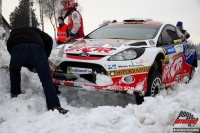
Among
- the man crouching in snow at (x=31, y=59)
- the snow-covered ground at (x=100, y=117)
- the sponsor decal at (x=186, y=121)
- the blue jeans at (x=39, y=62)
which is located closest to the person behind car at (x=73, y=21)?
the man crouching in snow at (x=31, y=59)

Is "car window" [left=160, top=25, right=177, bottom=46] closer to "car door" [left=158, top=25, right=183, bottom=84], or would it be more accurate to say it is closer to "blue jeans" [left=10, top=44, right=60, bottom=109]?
"car door" [left=158, top=25, right=183, bottom=84]

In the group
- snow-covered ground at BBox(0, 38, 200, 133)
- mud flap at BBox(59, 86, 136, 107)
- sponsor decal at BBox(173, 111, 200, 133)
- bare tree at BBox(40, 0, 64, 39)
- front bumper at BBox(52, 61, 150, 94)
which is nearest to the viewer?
sponsor decal at BBox(173, 111, 200, 133)

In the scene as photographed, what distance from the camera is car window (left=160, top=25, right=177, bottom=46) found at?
550cm

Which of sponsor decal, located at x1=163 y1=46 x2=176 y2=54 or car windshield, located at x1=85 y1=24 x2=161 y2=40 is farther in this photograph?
car windshield, located at x1=85 y1=24 x2=161 y2=40

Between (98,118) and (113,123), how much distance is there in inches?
8.5

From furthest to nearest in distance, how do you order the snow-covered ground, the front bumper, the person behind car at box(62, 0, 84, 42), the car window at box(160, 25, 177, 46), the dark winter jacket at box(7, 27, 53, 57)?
the person behind car at box(62, 0, 84, 42) < the car window at box(160, 25, 177, 46) < the front bumper < the dark winter jacket at box(7, 27, 53, 57) < the snow-covered ground

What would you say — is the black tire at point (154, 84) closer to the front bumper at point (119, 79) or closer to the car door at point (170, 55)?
the front bumper at point (119, 79)

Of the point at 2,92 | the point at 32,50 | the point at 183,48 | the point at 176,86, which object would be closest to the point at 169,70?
the point at 176,86

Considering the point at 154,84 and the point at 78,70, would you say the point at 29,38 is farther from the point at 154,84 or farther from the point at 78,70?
the point at 154,84

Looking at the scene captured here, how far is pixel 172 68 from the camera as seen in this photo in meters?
5.50

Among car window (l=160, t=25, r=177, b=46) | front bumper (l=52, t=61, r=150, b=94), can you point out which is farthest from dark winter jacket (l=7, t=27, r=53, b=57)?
car window (l=160, t=25, r=177, b=46)

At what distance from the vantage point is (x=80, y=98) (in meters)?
4.91

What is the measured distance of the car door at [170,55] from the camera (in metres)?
5.25

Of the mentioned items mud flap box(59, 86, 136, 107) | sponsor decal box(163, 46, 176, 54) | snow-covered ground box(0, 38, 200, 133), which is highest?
sponsor decal box(163, 46, 176, 54)
